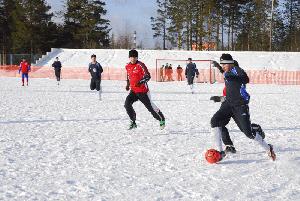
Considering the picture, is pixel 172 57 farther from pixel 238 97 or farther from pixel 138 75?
pixel 238 97

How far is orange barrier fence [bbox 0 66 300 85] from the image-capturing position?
117ft

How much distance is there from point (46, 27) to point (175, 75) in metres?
29.3

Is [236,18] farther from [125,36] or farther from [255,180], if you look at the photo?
[255,180]

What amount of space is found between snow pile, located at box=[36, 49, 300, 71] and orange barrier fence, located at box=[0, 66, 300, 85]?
6909mm

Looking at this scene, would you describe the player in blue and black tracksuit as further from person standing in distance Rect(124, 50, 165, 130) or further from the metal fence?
the metal fence

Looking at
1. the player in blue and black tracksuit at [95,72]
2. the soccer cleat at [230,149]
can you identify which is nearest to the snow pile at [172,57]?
the player in blue and black tracksuit at [95,72]

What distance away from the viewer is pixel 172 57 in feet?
164

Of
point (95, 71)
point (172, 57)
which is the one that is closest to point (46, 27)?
point (172, 57)

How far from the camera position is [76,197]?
183 inches

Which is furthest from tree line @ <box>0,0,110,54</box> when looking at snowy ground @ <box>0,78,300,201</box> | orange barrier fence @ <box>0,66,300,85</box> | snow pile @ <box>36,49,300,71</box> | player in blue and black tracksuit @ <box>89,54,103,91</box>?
snowy ground @ <box>0,78,300,201</box>

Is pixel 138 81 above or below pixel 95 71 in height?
below

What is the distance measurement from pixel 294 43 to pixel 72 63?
33.2 m

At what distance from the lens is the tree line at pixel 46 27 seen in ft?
201

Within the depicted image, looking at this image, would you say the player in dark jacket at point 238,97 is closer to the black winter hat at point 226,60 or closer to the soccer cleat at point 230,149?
the black winter hat at point 226,60
